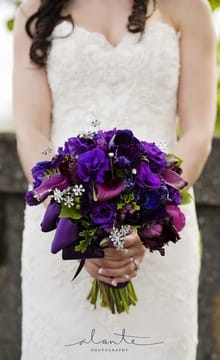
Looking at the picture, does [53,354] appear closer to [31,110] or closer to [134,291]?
[134,291]

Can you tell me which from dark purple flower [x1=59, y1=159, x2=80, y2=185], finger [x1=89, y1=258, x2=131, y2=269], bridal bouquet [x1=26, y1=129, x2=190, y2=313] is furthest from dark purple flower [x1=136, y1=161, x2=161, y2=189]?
finger [x1=89, y1=258, x2=131, y2=269]

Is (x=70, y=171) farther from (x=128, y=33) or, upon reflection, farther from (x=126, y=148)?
(x=128, y=33)

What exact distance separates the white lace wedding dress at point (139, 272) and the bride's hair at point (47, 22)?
0.03 metres

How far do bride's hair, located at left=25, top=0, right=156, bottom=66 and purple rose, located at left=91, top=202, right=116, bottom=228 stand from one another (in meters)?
1.01

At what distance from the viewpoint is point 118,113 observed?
14.3ft

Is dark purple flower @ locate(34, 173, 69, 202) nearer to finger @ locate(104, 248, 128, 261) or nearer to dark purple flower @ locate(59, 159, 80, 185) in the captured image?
dark purple flower @ locate(59, 159, 80, 185)

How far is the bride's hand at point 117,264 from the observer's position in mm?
3978

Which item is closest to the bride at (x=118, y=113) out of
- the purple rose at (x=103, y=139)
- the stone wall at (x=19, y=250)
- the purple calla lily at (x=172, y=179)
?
the purple calla lily at (x=172, y=179)

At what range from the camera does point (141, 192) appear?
3.65 m

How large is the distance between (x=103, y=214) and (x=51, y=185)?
0.22 metres

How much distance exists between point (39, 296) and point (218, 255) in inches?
53.6

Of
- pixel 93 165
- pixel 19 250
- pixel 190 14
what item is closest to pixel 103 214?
pixel 93 165

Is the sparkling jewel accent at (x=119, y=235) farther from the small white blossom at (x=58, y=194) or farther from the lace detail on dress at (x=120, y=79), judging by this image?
the lace detail on dress at (x=120, y=79)

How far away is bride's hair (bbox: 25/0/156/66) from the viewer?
4.39 m
